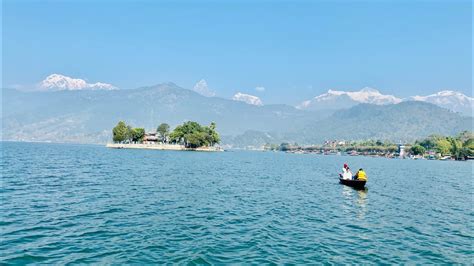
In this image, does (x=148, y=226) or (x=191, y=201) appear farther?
(x=191, y=201)

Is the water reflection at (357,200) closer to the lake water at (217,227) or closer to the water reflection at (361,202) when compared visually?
the water reflection at (361,202)

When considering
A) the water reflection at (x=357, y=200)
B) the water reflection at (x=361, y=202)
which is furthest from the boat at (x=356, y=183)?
the water reflection at (x=361, y=202)

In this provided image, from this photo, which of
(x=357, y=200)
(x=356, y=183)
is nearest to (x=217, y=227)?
(x=357, y=200)

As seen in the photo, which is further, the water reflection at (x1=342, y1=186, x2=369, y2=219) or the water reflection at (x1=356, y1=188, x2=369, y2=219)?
the water reflection at (x1=342, y1=186, x2=369, y2=219)

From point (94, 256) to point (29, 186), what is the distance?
2611 centimetres

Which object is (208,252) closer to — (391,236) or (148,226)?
(148,226)

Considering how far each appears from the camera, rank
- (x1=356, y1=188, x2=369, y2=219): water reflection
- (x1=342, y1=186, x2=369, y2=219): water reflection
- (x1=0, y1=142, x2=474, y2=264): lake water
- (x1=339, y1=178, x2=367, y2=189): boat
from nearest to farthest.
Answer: (x1=0, y1=142, x2=474, y2=264): lake water
(x1=356, y1=188, x2=369, y2=219): water reflection
(x1=342, y1=186, x2=369, y2=219): water reflection
(x1=339, y1=178, x2=367, y2=189): boat

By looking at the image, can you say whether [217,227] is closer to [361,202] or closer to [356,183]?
[361,202]

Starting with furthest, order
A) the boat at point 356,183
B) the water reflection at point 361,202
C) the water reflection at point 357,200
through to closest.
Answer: the boat at point 356,183, the water reflection at point 357,200, the water reflection at point 361,202

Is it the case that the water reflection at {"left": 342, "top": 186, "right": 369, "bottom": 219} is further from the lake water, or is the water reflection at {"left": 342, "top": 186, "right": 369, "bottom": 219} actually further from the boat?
the boat

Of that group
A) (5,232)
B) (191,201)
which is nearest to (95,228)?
(5,232)

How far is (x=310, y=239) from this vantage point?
21.1m

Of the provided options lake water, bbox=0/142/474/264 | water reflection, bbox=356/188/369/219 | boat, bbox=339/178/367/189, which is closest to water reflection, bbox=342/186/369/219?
water reflection, bbox=356/188/369/219

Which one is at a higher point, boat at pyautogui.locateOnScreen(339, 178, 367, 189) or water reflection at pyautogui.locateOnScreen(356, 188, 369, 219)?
boat at pyautogui.locateOnScreen(339, 178, 367, 189)
